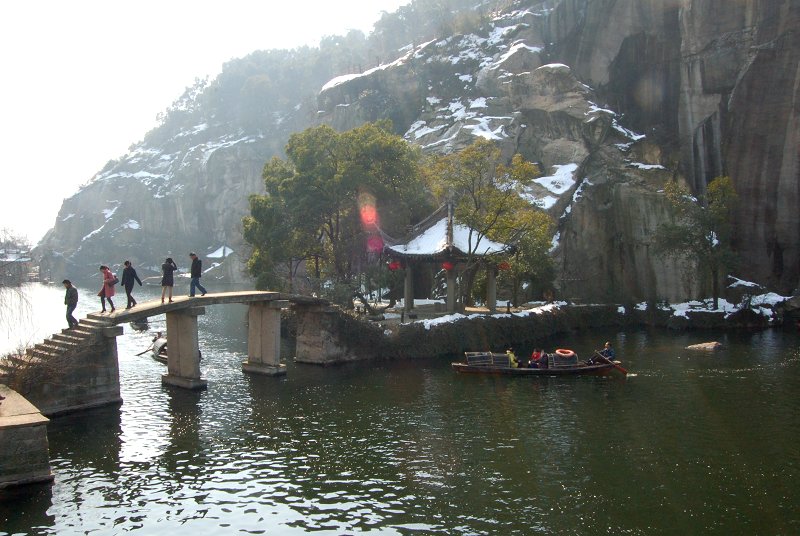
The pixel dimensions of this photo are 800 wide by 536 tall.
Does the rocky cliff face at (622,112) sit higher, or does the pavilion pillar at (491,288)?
the rocky cliff face at (622,112)

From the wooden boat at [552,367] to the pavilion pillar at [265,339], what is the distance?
950 cm

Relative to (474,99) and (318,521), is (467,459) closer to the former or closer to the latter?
(318,521)

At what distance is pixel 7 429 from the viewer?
55.3 feet

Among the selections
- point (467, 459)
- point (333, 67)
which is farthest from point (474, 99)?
point (333, 67)

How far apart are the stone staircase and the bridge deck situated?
39 centimetres

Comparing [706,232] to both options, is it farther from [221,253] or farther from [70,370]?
[221,253]

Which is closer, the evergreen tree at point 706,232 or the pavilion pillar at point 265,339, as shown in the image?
the pavilion pillar at point 265,339

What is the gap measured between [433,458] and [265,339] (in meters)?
16.5

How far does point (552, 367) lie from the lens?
105 ft

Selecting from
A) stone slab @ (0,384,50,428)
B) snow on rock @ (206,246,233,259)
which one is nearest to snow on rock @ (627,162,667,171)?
stone slab @ (0,384,50,428)

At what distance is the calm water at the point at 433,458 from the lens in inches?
600

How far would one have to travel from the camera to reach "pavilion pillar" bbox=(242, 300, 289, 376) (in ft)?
109

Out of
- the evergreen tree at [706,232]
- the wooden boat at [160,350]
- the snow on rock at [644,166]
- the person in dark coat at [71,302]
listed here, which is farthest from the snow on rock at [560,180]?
the person in dark coat at [71,302]

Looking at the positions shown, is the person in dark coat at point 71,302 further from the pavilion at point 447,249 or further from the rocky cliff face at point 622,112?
the rocky cliff face at point 622,112
